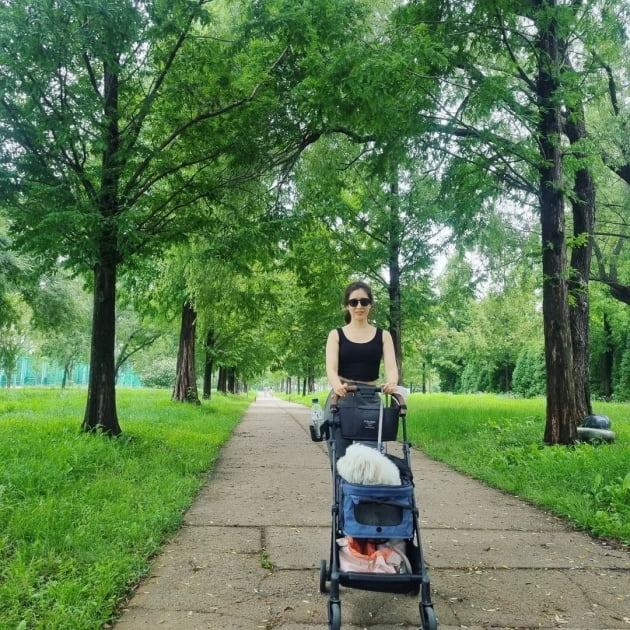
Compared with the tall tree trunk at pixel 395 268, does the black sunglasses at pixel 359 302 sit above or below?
below

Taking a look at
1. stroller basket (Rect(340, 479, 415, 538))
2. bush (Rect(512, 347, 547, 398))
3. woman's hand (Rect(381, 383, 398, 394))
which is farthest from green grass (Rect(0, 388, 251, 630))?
bush (Rect(512, 347, 547, 398))

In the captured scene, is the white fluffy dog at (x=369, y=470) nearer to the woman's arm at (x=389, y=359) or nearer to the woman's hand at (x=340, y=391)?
the woman's hand at (x=340, y=391)

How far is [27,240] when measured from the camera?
7535 mm

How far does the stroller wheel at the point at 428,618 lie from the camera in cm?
277

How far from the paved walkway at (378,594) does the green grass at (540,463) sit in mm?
299

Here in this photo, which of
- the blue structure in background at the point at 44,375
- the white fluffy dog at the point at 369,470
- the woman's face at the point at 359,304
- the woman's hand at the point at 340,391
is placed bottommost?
the blue structure in background at the point at 44,375

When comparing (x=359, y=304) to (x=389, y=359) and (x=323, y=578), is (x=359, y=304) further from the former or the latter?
(x=323, y=578)

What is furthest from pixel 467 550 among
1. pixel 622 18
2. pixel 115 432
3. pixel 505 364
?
pixel 505 364

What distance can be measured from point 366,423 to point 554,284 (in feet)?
21.5

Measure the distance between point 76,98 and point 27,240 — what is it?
6.61ft

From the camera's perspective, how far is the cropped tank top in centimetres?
391

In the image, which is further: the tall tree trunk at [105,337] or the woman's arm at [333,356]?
the tall tree trunk at [105,337]

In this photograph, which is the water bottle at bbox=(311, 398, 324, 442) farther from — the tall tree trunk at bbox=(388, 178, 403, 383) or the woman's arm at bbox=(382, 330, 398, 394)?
the tall tree trunk at bbox=(388, 178, 403, 383)

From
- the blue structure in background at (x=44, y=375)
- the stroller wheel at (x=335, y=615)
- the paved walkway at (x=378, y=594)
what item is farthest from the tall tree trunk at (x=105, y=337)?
the blue structure in background at (x=44, y=375)
